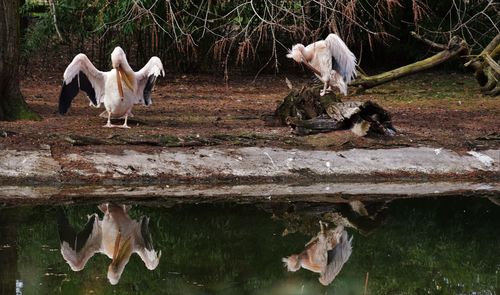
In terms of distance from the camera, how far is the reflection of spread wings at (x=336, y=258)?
21.3ft

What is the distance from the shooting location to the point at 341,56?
12.0 meters

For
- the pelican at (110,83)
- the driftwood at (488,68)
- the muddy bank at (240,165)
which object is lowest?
the muddy bank at (240,165)

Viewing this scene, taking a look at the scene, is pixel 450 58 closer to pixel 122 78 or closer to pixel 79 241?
pixel 122 78

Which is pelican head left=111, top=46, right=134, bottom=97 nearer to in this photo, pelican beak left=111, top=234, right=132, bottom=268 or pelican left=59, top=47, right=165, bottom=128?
pelican left=59, top=47, right=165, bottom=128

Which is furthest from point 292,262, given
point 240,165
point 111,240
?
point 240,165

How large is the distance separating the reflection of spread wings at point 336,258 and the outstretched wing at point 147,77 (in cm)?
339

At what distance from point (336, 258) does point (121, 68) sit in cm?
401

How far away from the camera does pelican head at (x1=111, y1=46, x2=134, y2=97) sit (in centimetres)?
992

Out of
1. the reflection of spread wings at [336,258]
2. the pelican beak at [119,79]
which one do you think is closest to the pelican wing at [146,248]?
the reflection of spread wings at [336,258]

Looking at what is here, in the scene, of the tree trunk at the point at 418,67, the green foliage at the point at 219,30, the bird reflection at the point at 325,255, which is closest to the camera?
the bird reflection at the point at 325,255

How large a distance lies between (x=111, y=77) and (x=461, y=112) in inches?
181

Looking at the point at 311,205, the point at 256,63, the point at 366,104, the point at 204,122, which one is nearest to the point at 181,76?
the point at 256,63

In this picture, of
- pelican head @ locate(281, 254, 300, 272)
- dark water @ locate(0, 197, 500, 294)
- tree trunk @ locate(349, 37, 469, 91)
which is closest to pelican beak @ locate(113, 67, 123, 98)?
dark water @ locate(0, 197, 500, 294)

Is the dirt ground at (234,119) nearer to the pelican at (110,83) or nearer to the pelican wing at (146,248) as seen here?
the pelican at (110,83)
